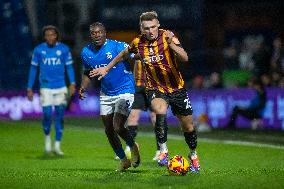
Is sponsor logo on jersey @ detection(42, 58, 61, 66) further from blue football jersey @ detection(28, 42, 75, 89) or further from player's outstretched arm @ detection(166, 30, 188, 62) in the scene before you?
player's outstretched arm @ detection(166, 30, 188, 62)

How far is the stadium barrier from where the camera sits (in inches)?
917

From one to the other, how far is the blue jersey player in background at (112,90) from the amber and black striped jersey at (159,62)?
62 cm

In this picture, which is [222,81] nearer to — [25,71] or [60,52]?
[25,71]

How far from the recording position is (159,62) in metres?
13.1

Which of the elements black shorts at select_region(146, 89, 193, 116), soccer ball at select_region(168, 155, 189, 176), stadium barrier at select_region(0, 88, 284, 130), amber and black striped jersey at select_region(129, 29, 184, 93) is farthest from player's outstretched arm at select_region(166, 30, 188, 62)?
stadium barrier at select_region(0, 88, 284, 130)

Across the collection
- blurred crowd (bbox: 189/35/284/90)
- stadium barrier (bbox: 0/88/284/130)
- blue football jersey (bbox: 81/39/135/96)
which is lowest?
stadium barrier (bbox: 0/88/284/130)

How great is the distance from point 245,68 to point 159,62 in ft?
45.7

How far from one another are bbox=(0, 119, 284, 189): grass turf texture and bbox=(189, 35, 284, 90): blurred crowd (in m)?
2.88

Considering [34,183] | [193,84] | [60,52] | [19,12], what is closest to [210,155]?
[60,52]

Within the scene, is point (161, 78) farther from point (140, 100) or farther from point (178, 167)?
point (140, 100)

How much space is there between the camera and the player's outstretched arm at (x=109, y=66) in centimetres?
1305

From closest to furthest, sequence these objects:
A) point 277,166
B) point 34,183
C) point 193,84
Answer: point 34,183, point 277,166, point 193,84

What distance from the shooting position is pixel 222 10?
3225cm

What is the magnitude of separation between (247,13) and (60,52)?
619 inches
